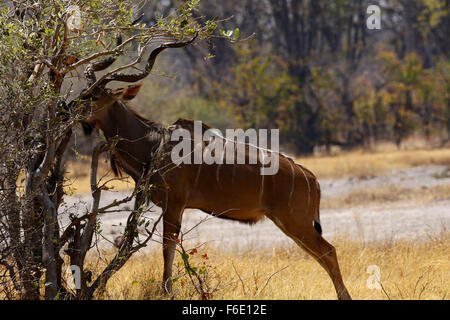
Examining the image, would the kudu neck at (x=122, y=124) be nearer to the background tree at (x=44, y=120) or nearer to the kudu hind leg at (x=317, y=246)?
the background tree at (x=44, y=120)

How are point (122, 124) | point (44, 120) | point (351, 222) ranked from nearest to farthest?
point (44, 120) < point (122, 124) < point (351, 222)

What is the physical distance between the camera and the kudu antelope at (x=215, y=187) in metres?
5.24

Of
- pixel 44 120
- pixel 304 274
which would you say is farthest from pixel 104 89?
pixel 304 274

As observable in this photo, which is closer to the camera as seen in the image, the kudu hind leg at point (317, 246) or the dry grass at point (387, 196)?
the kudu hind leg at point (317, 246)

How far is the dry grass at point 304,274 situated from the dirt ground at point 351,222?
49 centimetres

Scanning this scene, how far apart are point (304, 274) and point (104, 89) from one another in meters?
2.32

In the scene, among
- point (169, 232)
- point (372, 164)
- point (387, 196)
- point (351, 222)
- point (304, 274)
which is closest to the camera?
point (169, 232)

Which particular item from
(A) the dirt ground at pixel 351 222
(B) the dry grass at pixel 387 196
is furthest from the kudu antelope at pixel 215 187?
(B) the dry grass at pixel 387 196

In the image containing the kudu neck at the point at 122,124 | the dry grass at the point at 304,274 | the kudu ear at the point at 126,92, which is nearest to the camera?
the dry grass at the point at 304,274

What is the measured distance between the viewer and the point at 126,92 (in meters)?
5.48

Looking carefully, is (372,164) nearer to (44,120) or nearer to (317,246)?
(317,246)

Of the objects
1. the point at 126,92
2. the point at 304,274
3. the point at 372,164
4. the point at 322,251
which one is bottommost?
the point at 372,164

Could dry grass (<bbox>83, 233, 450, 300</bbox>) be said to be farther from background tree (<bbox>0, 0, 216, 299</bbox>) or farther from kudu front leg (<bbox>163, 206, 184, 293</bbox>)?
background tree (<bbox>0, 0, 216, 299</bbox>)
